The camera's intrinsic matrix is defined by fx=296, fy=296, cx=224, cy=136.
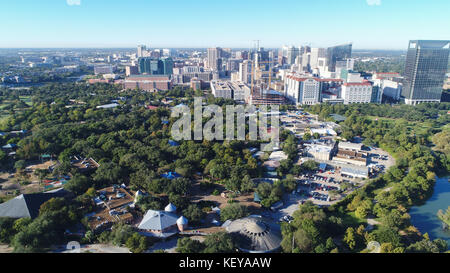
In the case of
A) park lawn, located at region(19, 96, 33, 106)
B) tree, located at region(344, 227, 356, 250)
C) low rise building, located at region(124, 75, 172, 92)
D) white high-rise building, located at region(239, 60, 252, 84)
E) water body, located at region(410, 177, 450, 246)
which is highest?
white high-rise building, located at region(239, 60, 252, 84)

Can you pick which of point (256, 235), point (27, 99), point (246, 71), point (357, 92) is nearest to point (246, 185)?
point (256, 235)

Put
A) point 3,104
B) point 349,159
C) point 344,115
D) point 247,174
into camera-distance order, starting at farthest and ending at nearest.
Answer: point 3,104 → point 344,115 → point 349,159 → point 247,174

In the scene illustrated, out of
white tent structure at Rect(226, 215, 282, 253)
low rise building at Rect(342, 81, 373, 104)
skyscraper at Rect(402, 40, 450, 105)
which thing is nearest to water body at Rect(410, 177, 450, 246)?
white tent structure at Rect(226, 215, 282, 253)

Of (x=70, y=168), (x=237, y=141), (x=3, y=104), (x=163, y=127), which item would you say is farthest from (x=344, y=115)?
(x=3, y=104)

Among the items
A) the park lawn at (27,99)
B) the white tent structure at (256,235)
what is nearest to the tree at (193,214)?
the white tent structure at (256,235)

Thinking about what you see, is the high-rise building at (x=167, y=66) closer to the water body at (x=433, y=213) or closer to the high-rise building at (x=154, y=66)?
the high-rise building at (x=154, y=66)

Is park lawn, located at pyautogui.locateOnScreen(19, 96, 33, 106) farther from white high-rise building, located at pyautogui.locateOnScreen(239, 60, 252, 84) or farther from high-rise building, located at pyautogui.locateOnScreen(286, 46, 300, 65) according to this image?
high-rise building, located at pyautogui.locateOnScreen(286, 46, 300, 65)
